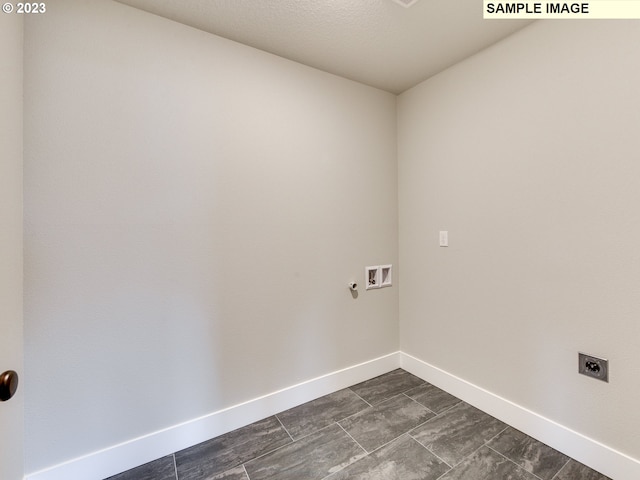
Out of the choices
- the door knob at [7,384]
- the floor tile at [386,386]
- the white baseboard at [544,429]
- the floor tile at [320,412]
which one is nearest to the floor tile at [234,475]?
the floor tile at [320,412]

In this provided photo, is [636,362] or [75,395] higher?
[636,362]

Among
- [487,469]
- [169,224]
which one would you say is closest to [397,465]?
[487,469]

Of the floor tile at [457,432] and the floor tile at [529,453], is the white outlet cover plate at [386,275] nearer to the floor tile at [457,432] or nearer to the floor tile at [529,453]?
the floor tile at [457,432]

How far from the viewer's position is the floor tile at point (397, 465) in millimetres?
1388

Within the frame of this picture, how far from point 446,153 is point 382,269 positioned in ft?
3.44

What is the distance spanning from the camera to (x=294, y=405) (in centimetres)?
195

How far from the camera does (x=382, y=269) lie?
240 centimetres

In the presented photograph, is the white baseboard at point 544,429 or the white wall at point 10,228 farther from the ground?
the white wall at point 10,228

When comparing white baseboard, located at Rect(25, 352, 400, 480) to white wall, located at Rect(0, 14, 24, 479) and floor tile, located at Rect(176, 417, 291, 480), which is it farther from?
white wall, located at Rect(0, 14, 24, 479)

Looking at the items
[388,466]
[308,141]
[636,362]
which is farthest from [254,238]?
[636,362]

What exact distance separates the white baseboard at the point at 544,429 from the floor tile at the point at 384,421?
0.33m

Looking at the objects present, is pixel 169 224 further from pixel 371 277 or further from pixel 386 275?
pixel 386 275

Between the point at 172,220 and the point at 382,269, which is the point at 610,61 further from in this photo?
the point at 172,220

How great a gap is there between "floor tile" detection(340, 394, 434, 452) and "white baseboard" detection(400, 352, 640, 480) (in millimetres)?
331
